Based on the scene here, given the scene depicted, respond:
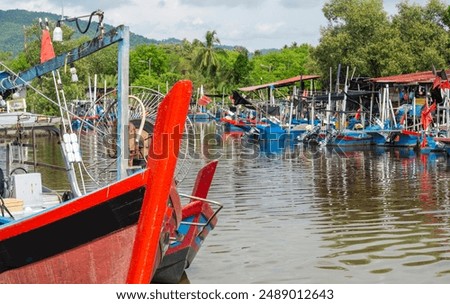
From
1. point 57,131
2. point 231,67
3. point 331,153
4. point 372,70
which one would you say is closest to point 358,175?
point 331,153

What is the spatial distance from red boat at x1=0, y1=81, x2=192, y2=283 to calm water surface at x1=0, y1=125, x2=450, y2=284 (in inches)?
102

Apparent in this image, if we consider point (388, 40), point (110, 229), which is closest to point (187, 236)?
point (110, 229)

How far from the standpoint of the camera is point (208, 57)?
313 feet

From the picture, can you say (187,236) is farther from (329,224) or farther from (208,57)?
(208,57)

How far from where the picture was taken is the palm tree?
3728 inches

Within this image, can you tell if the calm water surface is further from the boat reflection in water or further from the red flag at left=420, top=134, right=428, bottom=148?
the red flag at left=420, top=134, right=428, bottom=148

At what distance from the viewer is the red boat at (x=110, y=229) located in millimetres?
9211

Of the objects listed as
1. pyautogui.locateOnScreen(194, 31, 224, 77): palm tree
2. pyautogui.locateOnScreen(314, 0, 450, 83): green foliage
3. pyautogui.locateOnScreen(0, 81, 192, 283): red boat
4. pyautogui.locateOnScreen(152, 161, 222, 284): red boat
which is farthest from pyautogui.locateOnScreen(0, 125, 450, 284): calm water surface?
pyautogui.locateOnScreen(194, 31, 224, 77): palm tree

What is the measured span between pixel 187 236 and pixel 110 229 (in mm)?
2356

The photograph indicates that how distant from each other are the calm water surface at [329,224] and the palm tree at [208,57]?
66.3 meters

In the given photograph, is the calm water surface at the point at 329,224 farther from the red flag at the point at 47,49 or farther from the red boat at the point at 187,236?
the red flag at the point at 47,49

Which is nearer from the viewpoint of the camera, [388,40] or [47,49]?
[47,49]

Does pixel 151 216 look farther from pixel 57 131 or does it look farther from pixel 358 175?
pixel 358 175

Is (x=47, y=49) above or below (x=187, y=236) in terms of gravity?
above
